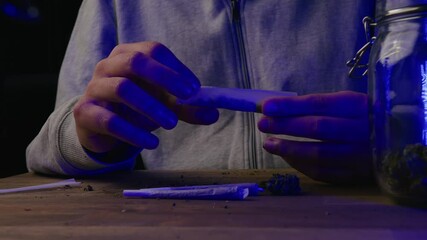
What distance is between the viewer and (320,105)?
0.74 meters

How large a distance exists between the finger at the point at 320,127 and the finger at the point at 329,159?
12mm

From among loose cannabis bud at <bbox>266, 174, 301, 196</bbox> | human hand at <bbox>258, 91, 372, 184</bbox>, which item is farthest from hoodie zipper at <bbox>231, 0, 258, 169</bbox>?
loose cannabis bud at <bbox>266, 174, 301, 196</bbox>

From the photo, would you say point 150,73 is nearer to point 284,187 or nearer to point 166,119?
point 166,119

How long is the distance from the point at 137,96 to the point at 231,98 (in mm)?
109

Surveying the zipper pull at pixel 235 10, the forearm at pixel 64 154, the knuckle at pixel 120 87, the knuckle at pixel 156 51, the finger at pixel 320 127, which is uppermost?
the zipper pull at pixel 235 10

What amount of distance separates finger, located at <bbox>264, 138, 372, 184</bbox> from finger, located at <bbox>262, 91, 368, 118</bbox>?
44mm

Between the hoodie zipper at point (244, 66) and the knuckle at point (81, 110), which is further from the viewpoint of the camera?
the hoodie zipper at point (244, 66)

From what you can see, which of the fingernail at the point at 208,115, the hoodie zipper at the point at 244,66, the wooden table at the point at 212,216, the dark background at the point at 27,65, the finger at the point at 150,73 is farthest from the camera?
the dark background at the point at 27,65

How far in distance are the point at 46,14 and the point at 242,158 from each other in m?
1.37

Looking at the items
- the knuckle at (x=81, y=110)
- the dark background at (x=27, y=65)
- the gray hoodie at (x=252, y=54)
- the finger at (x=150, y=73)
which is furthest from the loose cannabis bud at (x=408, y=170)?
the dark background at (x=27, y=65)

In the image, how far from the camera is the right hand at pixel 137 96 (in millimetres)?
675

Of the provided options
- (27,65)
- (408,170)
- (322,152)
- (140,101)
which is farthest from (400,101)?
(27,65)

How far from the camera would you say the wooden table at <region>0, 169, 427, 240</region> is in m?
0.44

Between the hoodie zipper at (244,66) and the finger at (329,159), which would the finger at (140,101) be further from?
the hoodie zipper at (244,66)
